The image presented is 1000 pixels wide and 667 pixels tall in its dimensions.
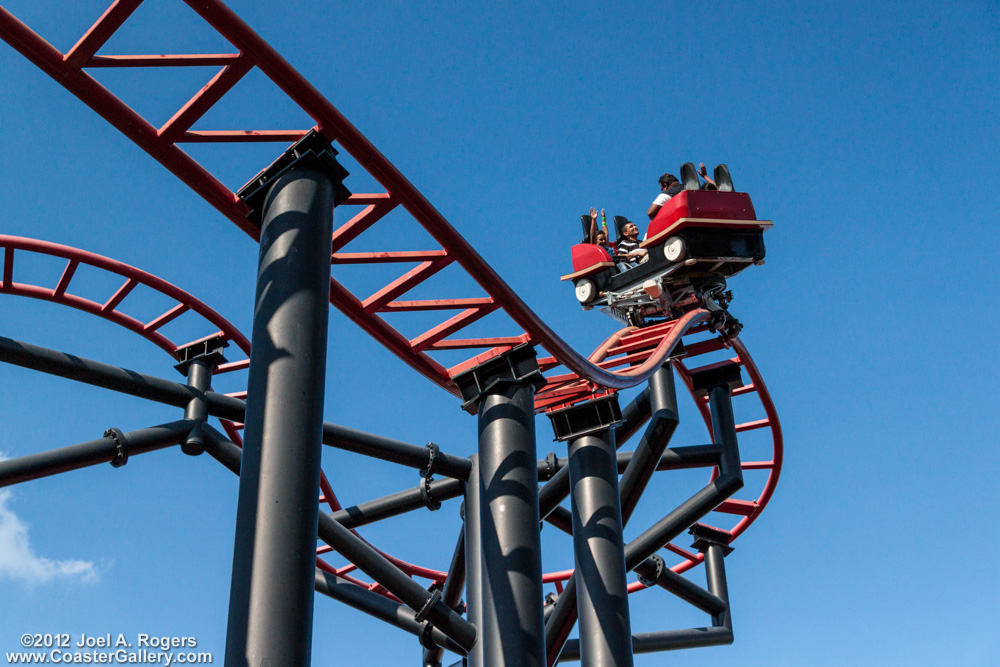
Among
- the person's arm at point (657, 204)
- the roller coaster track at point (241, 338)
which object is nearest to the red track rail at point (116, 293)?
the roller coaster track at point (241, 338)

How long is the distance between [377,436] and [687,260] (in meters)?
3.26

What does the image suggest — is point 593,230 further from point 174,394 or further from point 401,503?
point 174,394

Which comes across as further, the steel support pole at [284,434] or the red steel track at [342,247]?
the red steel track at [342,247]

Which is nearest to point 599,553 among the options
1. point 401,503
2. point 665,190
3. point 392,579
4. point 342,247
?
point 392,579

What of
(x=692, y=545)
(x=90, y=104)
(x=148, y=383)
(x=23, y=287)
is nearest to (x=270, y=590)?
(x=90, y=104)

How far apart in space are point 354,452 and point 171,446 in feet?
4.08

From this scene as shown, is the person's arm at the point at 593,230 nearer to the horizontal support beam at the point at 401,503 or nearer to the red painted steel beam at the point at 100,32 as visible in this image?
the horizontal support beam at the point at 401,503

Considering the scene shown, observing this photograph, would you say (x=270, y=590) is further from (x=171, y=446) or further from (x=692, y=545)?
(x=692, y=545)

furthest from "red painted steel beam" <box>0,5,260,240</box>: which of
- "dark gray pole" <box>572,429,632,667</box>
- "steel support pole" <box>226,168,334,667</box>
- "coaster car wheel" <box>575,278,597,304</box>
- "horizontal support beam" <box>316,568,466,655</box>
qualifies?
"coaster car wheel" <box>575,278,597,304</box>

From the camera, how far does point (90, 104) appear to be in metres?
4.57

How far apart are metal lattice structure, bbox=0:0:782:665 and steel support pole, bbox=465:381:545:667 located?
0.01 meters

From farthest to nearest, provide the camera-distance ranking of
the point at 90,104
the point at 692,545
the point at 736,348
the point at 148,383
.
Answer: the point at 692,545 < the point at 736,348 < the point at 148,383 < the point at 90,104

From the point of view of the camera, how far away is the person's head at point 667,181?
32.2 feet

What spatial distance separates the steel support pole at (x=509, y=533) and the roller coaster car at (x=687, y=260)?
9.90ft
